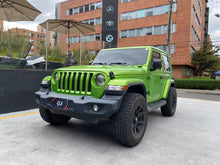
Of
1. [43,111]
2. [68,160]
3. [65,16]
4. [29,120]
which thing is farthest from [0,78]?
[65,16]

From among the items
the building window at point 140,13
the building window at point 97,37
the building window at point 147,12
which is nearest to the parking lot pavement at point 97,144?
the building window at point 147,12

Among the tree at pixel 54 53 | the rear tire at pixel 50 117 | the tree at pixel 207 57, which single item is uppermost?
the tree at pixel 207 57

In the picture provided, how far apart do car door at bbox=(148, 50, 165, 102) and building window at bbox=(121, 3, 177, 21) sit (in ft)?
73.3

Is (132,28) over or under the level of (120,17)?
under

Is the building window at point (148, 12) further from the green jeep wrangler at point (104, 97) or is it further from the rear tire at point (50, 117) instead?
the rear tire at point (50, 117)

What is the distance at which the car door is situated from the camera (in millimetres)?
3734

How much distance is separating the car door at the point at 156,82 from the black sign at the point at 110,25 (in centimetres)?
1463

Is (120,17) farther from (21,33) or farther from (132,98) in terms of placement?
(132,98)

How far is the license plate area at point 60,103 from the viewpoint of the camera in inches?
105

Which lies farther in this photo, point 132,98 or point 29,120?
point 29,120

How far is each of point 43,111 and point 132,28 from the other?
2520 centimetres

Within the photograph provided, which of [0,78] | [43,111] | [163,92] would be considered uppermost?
[0,78]

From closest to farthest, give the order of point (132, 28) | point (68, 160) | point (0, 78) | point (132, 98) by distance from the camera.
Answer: point (68, 160)
point (132, 98)
point (0, 78)
point (132, 28)

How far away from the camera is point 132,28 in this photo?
2644cm
